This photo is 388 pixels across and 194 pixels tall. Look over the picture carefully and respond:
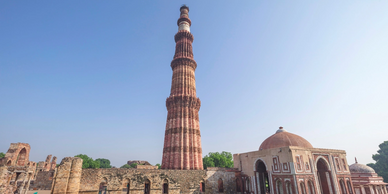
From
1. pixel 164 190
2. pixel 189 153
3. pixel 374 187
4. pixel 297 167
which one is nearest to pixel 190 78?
pixel 189 153

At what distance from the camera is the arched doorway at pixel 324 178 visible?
70.2ft

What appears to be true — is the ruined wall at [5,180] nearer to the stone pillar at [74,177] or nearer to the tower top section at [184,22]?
the stone pillar at [74,177]

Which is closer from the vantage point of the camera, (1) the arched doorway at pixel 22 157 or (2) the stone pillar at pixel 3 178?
(2) the stone pillar at pixel 3 178

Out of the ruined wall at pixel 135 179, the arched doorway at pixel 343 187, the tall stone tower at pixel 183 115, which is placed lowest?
the arched doorway at pixel 343 187

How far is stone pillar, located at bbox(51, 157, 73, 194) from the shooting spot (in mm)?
16500

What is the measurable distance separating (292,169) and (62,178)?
22035 mm

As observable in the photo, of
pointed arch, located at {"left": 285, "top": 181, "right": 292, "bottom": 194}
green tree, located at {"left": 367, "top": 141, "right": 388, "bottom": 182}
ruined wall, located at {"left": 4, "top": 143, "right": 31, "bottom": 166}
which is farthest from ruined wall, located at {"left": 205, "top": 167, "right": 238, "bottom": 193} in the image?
green tree, located at {"left": 367, "top": 141, "right": 388, "bottom": 182}

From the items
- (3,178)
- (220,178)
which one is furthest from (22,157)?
(220,178)

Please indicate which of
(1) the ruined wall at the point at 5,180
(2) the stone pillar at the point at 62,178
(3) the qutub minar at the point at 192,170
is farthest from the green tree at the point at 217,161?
(1) the ruined wall at the point at 5,180

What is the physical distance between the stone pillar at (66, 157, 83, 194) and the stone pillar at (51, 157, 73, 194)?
0.29 m

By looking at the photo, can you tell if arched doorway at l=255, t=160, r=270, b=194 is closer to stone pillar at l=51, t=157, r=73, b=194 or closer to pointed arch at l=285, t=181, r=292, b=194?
pointed arch at l=285, t=181, r=292, b=194

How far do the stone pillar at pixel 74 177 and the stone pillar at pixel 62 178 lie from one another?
0.95ft

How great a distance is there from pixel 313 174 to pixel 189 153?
45.9ft

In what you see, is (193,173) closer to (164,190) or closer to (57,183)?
(164,190)
